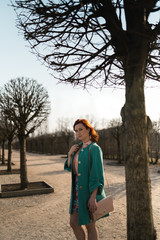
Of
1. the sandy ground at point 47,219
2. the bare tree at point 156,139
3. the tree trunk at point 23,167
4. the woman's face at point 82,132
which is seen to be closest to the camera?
the woman's face at point 82,132

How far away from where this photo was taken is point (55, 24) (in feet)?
13.3

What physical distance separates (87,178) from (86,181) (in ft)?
0.13

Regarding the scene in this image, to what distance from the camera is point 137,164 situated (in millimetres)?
3586

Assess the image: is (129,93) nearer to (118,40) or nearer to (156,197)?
(118,40)

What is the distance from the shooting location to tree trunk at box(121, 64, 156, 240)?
3.57 meters

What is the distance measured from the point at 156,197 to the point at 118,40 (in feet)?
19.3

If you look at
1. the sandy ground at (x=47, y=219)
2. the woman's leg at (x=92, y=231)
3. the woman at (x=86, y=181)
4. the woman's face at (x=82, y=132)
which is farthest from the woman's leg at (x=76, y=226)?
the sandy ground at (x=47, y=219)

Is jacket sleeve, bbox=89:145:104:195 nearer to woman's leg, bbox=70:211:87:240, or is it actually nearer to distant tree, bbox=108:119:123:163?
woman's leg, bbox=70:211:87:240

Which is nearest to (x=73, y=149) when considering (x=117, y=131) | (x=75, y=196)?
(x=75, y=196)

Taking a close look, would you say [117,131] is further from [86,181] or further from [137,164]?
[86,181]

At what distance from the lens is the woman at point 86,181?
300cm

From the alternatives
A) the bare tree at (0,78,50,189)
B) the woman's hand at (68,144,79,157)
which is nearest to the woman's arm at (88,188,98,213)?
the woman's hand at (68,144,79,157)

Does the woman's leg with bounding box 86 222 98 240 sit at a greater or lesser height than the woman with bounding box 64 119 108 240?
lesser

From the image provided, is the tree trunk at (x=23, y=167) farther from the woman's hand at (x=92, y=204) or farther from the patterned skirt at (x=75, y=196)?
the woman's hand at (x=92, y=204)
